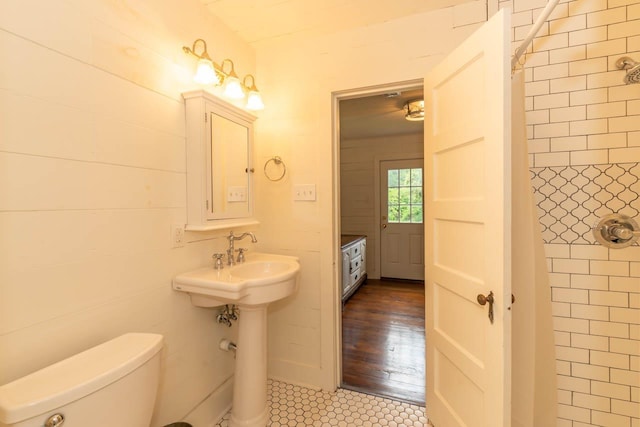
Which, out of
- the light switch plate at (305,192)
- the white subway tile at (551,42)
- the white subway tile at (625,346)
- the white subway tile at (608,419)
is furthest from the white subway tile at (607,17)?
the white subway tile at (608,419)

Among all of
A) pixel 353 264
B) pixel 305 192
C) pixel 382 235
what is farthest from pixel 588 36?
pixel 382 235

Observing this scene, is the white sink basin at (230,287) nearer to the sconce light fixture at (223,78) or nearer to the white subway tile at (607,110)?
the sconce light fixture at (223,78)

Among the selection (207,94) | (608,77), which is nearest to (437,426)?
(608,77)

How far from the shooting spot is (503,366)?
1.06 metres

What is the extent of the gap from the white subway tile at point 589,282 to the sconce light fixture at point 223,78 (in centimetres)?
203

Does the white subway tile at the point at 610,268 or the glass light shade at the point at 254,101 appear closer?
the white subway tile at the point at 610,268

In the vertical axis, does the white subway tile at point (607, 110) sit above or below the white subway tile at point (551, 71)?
below

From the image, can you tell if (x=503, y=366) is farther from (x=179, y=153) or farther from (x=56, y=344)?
(x=179, y=153)

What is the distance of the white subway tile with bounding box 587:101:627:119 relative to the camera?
4.50 ft

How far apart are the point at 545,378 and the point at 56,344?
207cm

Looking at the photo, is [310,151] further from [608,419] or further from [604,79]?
[608,419]

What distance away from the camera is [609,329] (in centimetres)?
141

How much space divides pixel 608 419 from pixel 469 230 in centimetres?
121

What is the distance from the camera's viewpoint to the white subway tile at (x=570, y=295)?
1.44m
